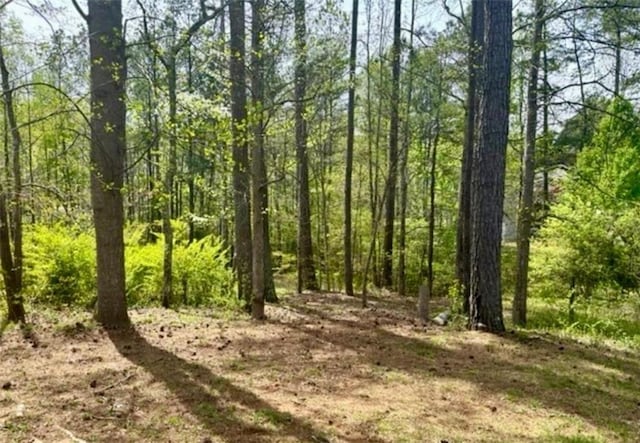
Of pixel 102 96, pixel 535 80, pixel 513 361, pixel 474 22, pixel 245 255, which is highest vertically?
pixel 474 22

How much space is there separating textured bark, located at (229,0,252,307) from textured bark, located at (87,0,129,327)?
147 cm

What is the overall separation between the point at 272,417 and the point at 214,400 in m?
0.52

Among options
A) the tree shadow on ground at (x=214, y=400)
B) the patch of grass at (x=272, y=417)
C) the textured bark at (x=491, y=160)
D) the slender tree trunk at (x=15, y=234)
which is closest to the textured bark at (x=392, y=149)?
the textured bark at (x=491, y=160)

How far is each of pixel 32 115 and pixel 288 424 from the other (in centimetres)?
1444

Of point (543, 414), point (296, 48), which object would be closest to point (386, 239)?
point (296, 48)

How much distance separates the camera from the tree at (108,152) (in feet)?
17.2

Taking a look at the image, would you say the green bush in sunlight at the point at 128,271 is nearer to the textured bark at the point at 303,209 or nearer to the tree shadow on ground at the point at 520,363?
the textured bark at the point at 303,209

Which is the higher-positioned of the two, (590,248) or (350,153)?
(350,153)

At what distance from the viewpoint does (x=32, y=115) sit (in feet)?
45.4

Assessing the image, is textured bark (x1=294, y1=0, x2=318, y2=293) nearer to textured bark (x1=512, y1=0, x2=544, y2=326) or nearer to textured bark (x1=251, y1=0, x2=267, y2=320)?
textured bark (x1=251, y1=0, x2=267, y2=320)

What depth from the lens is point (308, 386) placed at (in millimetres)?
3693

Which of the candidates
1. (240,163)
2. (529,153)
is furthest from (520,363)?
(240,163)

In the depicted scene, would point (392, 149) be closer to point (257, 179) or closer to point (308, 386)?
point (257, 179)

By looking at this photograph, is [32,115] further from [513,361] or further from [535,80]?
[513,361]
